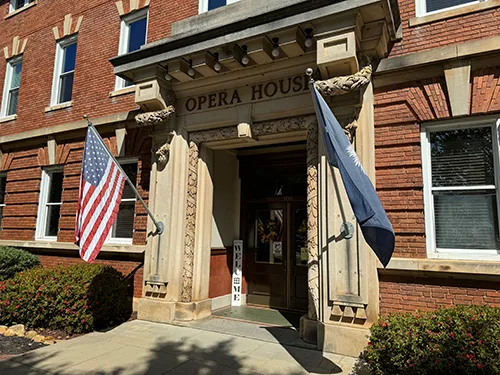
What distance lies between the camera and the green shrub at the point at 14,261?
9.23m

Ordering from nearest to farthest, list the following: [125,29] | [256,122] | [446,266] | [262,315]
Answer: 1. [446,266]
2. [256,122]
3. [262,315]
4. [125,29]

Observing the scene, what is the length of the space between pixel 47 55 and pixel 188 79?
700 cm

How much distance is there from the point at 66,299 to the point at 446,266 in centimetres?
677

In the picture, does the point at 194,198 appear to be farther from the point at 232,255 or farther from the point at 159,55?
the point at 159,55

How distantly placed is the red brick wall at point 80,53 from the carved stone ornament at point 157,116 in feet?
5.36

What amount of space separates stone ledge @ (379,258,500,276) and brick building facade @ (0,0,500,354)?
22mm

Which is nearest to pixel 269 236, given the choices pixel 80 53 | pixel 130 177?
pixel 130 177

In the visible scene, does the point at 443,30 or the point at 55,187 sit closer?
the point at 443,30

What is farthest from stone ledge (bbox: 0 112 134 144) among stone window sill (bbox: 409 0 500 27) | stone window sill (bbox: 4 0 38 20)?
stone window sill (bbox: 409 0 500 27)

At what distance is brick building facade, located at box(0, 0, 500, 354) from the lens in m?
5.67

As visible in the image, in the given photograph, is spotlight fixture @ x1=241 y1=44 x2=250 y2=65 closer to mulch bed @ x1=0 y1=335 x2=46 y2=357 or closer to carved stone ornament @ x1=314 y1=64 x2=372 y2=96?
carved stone ornament @ x1=314 y1=64 x2=372 y2=96

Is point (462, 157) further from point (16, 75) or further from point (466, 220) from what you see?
point (16, 75)

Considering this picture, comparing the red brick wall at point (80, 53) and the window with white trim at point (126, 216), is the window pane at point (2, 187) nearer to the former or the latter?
the red brick wall at point (80, 53)

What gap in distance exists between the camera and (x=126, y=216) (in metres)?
9.20
